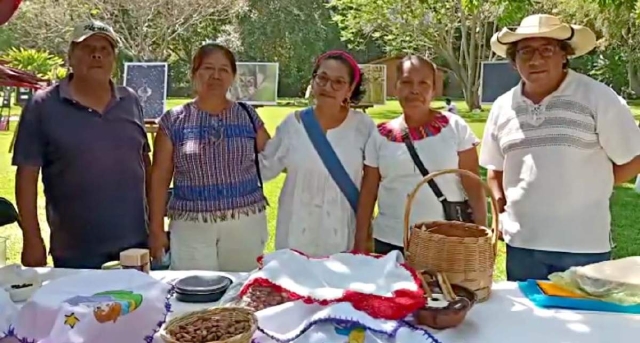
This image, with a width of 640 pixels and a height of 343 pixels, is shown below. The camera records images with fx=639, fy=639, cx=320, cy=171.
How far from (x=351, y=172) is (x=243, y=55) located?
27.8 meters

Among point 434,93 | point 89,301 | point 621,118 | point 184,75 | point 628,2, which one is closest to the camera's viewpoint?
point 89,301

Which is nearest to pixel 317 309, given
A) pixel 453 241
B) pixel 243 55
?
pixel 453 241

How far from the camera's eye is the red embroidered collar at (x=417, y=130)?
8.28 ft

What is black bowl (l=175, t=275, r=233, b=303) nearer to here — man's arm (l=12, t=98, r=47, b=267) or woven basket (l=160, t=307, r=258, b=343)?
woven basket (l=160, t=307, r=258, b=343)

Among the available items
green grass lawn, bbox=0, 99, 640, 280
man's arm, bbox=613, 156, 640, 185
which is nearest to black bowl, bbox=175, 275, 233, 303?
man's arm, bbox=613, 156, 640, 185

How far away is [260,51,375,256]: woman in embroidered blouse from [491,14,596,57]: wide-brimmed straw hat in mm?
624

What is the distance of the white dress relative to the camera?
2.63 meters

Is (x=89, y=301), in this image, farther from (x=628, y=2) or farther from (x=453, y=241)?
(x=628, y=2)

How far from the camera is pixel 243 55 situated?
29688 mm

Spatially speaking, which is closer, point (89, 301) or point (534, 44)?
point (89, 301)

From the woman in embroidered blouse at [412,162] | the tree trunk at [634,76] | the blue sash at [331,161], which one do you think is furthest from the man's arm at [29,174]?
the tree trunk at [634,76]

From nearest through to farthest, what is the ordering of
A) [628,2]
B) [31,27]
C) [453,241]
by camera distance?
[453,241] < [628,2] < [31,27]

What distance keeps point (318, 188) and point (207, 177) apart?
457 mm

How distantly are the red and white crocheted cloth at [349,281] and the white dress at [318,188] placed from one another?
71cm
